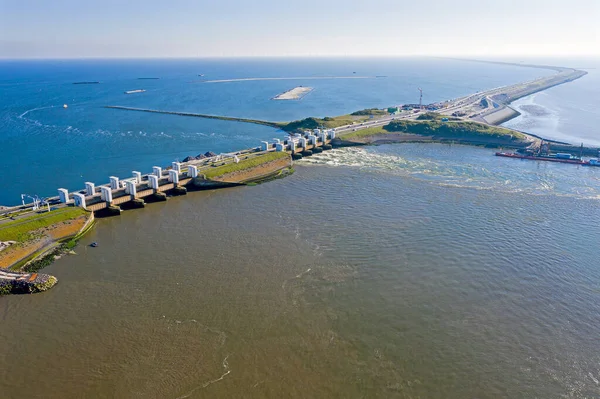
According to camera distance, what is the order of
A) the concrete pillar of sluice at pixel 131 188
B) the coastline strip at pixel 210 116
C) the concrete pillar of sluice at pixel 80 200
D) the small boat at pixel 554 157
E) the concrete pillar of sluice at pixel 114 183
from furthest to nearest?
1. the coastline strip at pixel 210 116
2. the small boat at pixel 554 157
3. the concrete pillar of sluice at pixel 114 183
4. the concrete pillar of sluice at pixel 131 188
5. the concrete pillar of sluice at pixel 80 200

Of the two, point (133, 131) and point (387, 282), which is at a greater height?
point (133, 131)

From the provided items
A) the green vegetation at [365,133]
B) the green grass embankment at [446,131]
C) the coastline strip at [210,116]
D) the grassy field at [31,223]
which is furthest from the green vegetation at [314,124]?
the grassy field at [31,223]

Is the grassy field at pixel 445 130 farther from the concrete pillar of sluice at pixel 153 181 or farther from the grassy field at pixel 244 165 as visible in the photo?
the concrete pillar of sluice at pixel 153 181

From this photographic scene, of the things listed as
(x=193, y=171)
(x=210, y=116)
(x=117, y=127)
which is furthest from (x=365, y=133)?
(x=117, y=127)

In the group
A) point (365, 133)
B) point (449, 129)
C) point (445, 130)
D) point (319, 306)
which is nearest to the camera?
point (319, 306)

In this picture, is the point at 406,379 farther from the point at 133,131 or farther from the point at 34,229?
the point at 133,131

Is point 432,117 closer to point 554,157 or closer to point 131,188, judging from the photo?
point 554,157

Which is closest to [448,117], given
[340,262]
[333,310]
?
[340,262]
